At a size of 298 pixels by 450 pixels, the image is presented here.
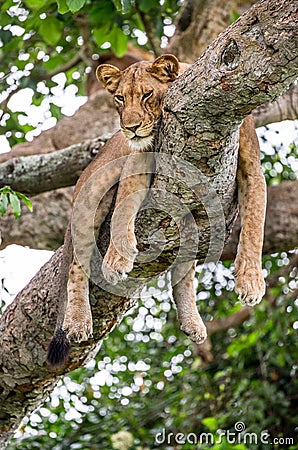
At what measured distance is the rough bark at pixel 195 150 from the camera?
2129mm

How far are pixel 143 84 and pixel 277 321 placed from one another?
3066mm

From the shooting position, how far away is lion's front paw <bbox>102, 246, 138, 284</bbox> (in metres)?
2.73

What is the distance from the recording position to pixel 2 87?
5.32m

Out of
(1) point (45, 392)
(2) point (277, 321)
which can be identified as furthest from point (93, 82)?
(1) point (45, 392)

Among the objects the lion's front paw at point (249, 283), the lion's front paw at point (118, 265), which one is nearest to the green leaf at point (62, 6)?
the lion's front paw at point (118, 265)

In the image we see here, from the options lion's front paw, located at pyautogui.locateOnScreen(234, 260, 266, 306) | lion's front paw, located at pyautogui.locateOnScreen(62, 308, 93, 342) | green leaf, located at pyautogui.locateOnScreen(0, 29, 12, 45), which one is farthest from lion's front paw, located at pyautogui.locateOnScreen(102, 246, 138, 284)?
green leaf, located at pyautogui.locateOnScreen(0, 29, 12, 45)

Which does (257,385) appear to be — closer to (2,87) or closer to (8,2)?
(2,87)

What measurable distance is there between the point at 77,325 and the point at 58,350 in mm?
116

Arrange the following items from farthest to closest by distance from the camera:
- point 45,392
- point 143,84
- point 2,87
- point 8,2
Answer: point 2,87, point 8,2, point 45,392, point 143,84

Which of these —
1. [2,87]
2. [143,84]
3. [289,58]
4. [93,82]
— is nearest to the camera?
[289,58]

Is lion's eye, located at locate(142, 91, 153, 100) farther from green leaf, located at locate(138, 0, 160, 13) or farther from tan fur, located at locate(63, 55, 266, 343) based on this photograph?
green leaf, located at locate(138, 0, 160, 13)

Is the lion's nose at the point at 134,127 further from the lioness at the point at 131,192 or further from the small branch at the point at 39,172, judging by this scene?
the small branch at the point at 39,172

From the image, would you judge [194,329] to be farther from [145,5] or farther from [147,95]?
[145,5]

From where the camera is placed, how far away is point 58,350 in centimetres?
297
